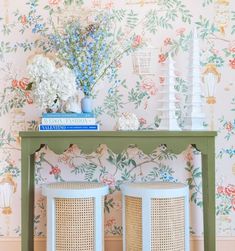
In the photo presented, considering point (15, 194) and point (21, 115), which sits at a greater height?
point (21, 115)

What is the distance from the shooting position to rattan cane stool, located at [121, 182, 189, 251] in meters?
2.10

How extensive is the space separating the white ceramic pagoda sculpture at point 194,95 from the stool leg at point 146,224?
480 millimetres

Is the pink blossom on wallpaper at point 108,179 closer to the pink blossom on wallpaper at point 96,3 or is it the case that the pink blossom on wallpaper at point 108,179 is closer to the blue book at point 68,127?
the blue book at point 68,127

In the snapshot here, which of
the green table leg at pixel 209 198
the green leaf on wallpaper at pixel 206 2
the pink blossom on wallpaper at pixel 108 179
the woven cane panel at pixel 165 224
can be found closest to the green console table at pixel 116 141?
the green table leg at pixel 209 198

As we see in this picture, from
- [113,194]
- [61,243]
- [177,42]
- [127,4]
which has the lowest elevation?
[61,243]

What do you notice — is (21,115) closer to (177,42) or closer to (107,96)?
(107,96)

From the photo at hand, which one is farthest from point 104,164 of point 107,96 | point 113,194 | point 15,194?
point 15,194

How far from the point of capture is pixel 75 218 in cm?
212

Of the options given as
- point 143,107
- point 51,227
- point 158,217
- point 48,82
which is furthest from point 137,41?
point 51,227

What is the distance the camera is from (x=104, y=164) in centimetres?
247

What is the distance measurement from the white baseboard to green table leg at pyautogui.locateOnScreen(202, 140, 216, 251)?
6.6 inches

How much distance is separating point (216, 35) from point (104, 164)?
99cm

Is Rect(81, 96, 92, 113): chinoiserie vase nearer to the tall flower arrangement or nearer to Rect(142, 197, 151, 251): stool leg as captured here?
the tall flower arrangement

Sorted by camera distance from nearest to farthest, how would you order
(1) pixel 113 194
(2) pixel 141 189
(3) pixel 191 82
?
(2) pixel 141 189, (3) pixel 191 82, (1) pixel 113 194
